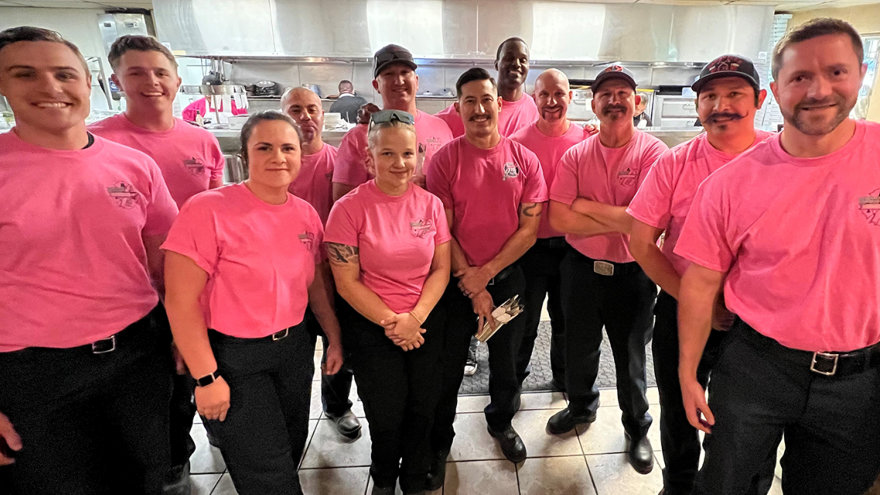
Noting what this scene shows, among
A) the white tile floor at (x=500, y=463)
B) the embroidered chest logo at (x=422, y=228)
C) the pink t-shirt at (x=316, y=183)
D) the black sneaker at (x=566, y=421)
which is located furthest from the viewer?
the black sneaker at (x=566, y=421)

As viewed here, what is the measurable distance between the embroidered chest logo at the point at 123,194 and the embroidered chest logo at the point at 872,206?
205 centimetres

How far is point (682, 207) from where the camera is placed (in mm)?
1576

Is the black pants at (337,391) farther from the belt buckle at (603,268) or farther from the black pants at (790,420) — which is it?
the black pants at (790,420)

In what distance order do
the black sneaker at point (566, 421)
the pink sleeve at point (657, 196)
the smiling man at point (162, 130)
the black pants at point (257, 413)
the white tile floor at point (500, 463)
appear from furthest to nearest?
the black sneaker at point (566, 421) < the white tile floor at point (500, 463) < the smiling man at point (162, 130) < the pink sleeve at point (657, 196) < the black pants at point (257, 413)

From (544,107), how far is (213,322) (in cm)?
177

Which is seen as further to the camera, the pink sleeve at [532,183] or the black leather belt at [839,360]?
the pink sleeve at [532,183]

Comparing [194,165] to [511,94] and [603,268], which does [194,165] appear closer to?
[511,94]

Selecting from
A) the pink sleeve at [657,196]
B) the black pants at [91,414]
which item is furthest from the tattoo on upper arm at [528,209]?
the black pants at [91,414]

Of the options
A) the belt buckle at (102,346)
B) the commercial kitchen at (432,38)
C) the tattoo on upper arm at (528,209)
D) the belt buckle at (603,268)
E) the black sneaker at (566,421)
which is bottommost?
the black sneaker at (566,421)

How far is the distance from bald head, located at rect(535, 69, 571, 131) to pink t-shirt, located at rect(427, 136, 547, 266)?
1.23ft

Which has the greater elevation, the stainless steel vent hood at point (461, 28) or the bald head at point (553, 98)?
the stainless steel vent hood at point (461, 28)

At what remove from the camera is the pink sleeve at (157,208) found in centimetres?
154

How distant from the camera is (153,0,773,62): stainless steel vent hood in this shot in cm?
641

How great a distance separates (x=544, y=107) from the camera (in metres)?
2.27
